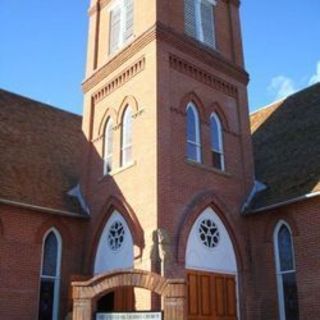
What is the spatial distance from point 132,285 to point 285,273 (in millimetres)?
6493

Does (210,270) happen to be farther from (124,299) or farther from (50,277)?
(50,277)

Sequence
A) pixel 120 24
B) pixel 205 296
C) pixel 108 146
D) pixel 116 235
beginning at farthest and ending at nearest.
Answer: pixel 120 24 < pixel 108 146 < pixel 116 235 < pixel 205 296

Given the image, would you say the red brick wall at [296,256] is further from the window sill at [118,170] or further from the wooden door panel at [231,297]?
the window sill at [118,170]

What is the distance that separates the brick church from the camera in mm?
14172

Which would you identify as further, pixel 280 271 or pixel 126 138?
pixel 126 138

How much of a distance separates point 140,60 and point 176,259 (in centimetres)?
660

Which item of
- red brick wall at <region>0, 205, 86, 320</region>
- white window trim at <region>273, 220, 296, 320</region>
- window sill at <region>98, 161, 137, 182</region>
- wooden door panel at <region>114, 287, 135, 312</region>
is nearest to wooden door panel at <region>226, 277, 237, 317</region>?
white window trim at <region>273, 220, 296, 320</region>

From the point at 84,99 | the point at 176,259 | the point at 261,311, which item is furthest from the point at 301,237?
the point at 84,99

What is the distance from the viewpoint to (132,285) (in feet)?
32.1

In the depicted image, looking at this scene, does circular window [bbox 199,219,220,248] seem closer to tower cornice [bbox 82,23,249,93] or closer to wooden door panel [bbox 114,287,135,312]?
wooden door panel [bbox 114,287,135,312]

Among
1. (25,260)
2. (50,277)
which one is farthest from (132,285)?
(50,277)

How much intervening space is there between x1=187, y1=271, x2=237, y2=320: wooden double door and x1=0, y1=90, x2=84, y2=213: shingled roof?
479 cm

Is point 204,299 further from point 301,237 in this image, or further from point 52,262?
point 52,262

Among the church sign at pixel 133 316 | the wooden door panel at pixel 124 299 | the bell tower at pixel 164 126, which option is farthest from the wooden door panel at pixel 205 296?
the church sign at pixel 133 316
